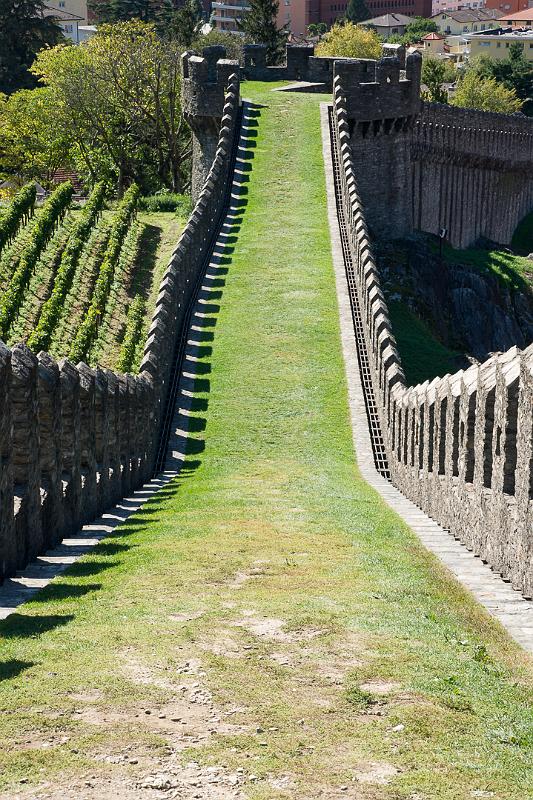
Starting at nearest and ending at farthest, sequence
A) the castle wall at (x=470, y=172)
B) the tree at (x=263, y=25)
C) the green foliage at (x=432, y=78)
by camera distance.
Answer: the castle wall at (x=470, y=172) → the green foliage at (x=432, y=78) → the tree at (x=263, y=25)

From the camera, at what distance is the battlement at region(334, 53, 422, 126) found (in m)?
62.5

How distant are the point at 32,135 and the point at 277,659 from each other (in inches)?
3095

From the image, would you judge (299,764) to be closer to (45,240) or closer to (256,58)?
(45,240)

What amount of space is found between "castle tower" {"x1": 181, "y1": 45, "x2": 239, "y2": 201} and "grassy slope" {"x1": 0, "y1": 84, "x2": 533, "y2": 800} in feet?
128

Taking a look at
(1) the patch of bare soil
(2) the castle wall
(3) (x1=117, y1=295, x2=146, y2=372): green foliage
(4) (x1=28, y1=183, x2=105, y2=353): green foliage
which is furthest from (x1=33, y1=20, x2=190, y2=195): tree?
(1) the patch of bare soil

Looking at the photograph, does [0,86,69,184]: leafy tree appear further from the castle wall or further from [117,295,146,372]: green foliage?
[117,295,146,372]: green foliage

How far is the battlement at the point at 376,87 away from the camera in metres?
62.5

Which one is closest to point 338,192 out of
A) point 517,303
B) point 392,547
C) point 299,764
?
point 517,303

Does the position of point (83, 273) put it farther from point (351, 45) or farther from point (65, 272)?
point (351, 45)

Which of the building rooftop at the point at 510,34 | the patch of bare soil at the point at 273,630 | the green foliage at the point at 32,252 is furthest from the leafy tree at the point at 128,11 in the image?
the patch of bare soil at the point at 273,630

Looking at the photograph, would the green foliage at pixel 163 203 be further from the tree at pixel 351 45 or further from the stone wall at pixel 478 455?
the tree at pixel 351 45

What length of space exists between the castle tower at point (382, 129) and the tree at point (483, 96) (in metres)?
61.2

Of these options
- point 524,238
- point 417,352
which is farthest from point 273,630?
point 524,238

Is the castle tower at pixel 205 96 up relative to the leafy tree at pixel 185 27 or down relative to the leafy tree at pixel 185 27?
down
